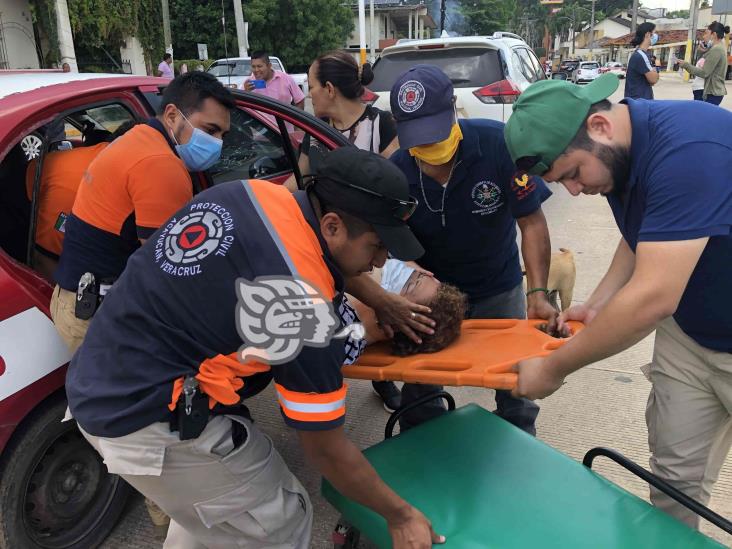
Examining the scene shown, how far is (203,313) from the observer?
4.54 feet

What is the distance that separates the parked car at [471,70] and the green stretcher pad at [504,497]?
16.0ft

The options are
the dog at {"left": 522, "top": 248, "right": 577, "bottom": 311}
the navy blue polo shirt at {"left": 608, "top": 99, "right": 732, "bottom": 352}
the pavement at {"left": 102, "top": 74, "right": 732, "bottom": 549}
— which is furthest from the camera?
the dog at {"left": 522, "top": 248, "right": 577, "bottom": 311}

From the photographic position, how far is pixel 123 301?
146 cm

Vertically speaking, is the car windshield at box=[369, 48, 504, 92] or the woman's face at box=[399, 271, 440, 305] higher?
the car windshield at box=[369, 48, 504, 92]

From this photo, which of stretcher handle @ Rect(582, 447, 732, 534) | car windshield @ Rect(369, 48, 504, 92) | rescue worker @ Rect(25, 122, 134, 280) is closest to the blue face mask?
rescue worker @ Rect(25, 122, 134, 280)

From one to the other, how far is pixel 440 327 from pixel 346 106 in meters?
1.96

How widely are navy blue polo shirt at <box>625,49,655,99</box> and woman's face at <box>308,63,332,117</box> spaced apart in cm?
575

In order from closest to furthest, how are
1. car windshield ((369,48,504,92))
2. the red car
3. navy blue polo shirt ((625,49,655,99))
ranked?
the red car → car windshield ((369,48,504,92)) → navy blue polo shirt ((625,49,655,99))

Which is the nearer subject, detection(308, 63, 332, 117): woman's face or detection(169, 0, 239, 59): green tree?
detection(308, 63, 332, 117): woman's face

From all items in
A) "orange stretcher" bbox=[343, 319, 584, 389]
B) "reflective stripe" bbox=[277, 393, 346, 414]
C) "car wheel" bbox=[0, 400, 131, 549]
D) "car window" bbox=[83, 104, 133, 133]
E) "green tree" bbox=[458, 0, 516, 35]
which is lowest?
"car wheel" bbox=[0, 400, 131, 549]

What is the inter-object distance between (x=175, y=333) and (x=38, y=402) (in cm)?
100

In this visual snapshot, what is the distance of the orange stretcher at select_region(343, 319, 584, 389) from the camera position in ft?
6.08

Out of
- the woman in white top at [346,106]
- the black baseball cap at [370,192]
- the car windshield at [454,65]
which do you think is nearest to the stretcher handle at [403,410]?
the black baseball cap at [370,192]

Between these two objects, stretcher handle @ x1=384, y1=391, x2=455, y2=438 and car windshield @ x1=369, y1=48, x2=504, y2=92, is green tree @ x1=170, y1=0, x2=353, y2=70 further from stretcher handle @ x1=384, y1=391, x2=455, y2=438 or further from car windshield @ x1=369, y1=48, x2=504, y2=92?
stretcher handle @ x1=384, y1=391, x2=455, y2=438
